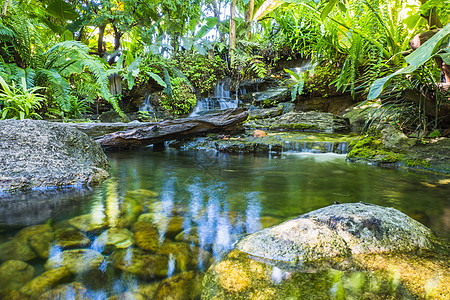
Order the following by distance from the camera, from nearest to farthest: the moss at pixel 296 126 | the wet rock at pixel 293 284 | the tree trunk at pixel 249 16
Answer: the wet rock at pixel 293 284, the moss at pixel 296 126, the tree trunk at pixel 249 16

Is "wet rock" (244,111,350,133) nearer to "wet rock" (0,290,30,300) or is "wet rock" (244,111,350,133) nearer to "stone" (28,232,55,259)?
"stone" (28,232,55,259)

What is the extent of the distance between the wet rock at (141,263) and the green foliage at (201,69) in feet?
31.5

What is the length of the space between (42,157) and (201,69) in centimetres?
888

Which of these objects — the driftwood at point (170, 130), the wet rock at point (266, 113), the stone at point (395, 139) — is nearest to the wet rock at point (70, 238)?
Answer: the driftwood at point (170, 130)

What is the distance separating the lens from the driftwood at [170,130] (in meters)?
4.55

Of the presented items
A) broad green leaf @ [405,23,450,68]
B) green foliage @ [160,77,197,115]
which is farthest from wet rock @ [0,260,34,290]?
green foliage @ [160,77,197,115]

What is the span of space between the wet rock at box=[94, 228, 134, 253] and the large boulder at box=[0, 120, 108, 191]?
120 centimetres

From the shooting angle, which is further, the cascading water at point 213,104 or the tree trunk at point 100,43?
the tree trunk at point 100,43

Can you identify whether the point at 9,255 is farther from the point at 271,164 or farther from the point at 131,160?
the point at 271,164

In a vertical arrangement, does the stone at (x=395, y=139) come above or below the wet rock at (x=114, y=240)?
above

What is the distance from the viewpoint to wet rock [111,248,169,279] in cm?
110

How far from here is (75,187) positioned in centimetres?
231

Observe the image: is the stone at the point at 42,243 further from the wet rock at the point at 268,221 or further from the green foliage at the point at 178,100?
the green foliage at the point at 178,100

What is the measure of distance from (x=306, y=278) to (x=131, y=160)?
359 centimetres
